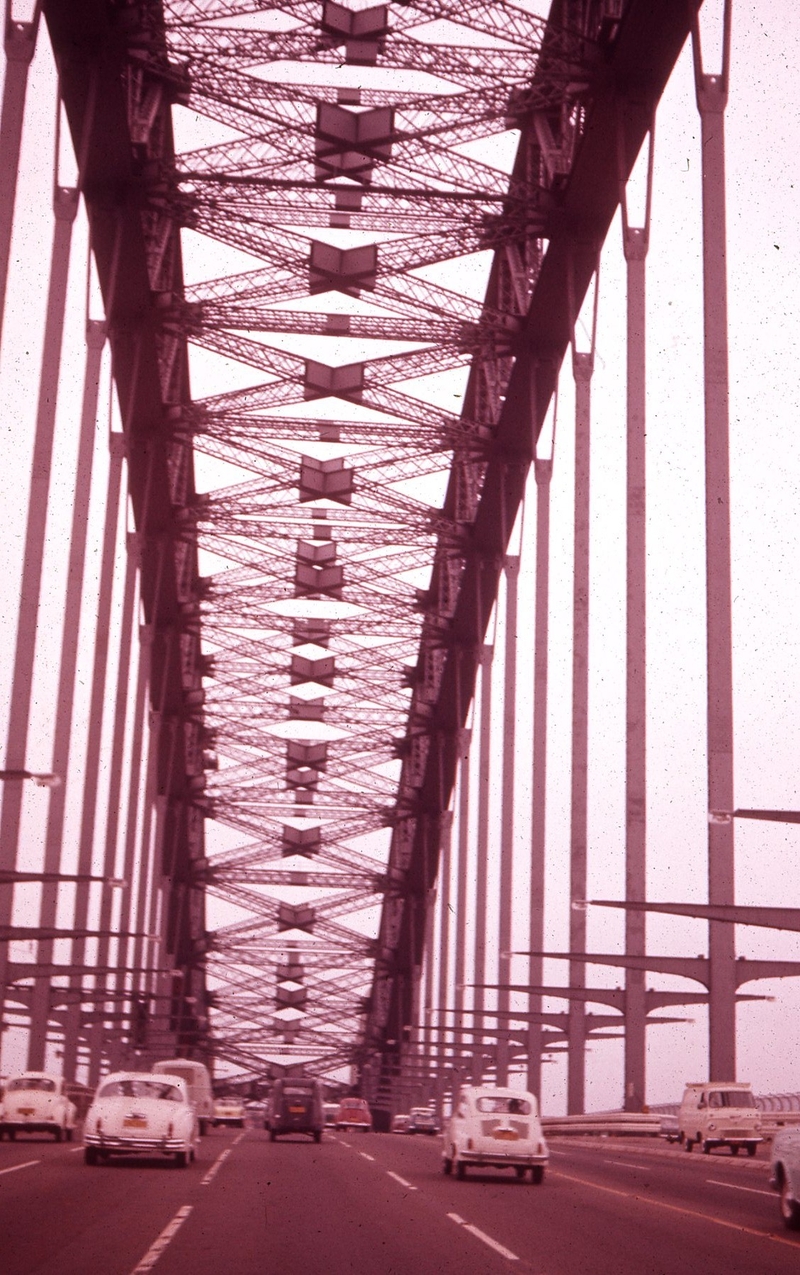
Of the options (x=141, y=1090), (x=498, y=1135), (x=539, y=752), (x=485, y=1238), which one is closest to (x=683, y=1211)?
(x=485, y=1238)

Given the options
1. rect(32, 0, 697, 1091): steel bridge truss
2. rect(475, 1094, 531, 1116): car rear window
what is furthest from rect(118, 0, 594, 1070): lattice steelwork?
rect(475, 1094, 531, 1116): car rear window

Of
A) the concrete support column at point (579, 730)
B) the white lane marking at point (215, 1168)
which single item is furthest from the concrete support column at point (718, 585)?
the concrete support column at point (579, 730)

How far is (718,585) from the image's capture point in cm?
3712

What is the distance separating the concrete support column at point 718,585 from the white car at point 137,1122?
511 inches

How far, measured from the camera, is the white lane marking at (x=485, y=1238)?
558 inches

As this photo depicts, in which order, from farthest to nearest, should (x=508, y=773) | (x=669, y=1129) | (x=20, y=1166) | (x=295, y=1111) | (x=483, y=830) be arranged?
(x=483, y=830)
(x=508, y=773)
(x=669, y=1129)
(x=295, y=1111)
(x=20, y=1166)

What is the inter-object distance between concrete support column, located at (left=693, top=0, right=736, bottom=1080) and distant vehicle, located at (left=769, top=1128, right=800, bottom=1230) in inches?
656

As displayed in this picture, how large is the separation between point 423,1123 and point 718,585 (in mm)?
57235

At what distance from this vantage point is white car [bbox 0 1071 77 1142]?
39.6m

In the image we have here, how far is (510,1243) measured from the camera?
1527 cm

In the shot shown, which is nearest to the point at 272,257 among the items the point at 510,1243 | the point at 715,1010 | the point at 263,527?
the point at 263,527

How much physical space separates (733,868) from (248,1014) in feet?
312

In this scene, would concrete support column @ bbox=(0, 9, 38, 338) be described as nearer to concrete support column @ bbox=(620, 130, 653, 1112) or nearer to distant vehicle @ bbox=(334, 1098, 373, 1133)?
concrete support column @ bbox=(620, 130, 653, 1112)

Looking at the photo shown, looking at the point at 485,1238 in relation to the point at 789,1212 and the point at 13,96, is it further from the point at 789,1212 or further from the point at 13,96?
the point at 13,96
